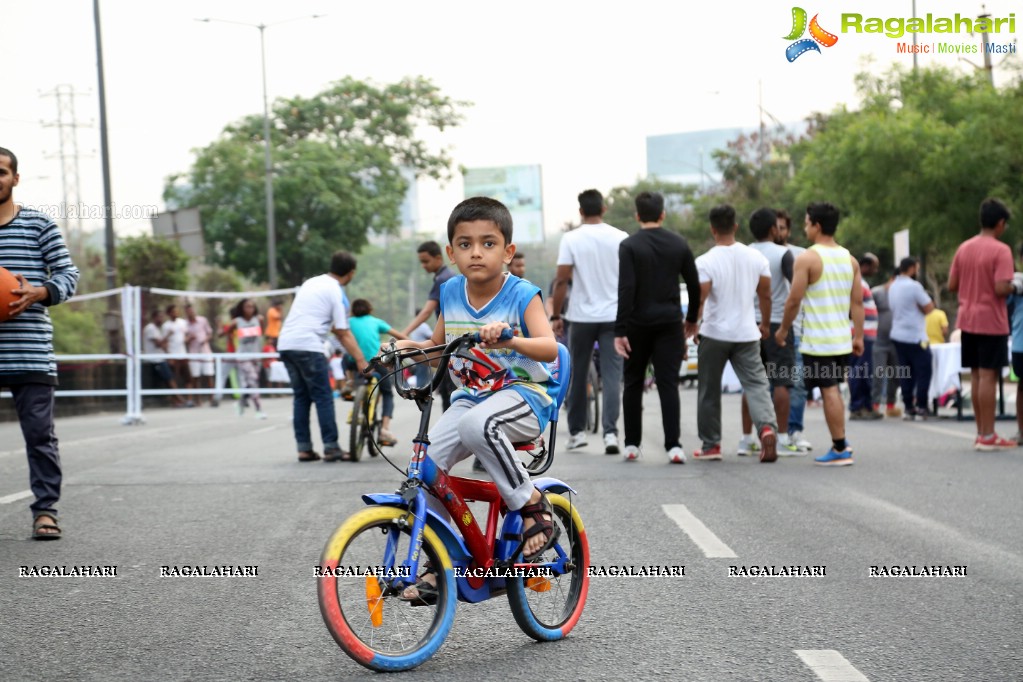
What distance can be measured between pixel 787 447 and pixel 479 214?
8.03m

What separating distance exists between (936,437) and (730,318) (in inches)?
147

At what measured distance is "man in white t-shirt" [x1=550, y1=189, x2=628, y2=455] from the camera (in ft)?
39.0

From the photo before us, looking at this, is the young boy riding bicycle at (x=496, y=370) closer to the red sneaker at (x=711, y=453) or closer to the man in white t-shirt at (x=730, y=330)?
the man in white t-shirt at (x=730, y=330)

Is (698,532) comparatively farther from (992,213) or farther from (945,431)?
(945,431)

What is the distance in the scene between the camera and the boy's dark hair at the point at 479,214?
15.4 ft

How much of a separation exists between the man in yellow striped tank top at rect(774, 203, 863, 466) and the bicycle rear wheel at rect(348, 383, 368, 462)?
11.9ft

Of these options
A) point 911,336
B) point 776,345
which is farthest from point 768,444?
point 911,336

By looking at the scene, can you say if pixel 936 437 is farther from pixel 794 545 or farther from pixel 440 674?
pixel 440 674

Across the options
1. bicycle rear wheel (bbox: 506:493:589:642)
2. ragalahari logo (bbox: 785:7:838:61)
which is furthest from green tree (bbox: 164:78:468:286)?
bicycle rear wheel (bbox: 506:493:589:642)

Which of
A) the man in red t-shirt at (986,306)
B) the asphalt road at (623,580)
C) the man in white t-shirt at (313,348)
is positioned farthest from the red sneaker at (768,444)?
the man in white t-shirt at (313,348)

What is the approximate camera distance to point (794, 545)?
7012 millimetres

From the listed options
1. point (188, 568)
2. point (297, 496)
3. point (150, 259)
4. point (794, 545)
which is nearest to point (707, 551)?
point (794, 545)

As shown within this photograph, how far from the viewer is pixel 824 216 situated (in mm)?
11039

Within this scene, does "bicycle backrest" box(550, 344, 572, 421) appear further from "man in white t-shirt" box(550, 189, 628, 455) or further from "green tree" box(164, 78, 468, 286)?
"green tree" box(164, 78, 468, 286)
